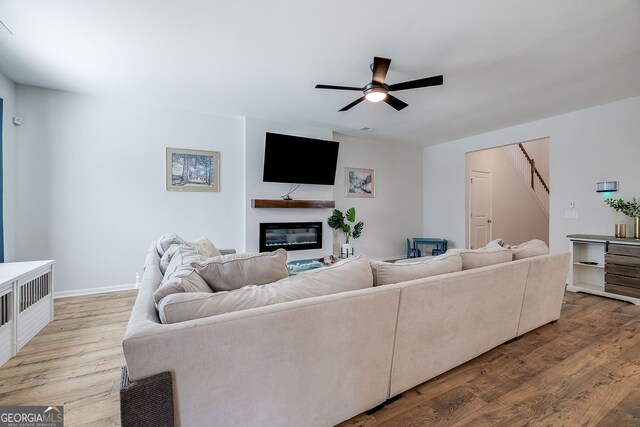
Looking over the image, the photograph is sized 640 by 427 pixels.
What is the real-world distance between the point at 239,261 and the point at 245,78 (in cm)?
253

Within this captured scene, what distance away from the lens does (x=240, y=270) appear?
4.86ft

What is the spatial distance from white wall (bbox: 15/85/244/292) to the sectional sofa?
2.60m

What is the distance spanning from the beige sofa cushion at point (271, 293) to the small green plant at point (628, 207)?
432 centimetres

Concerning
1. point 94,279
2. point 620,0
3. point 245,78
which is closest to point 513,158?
point 620,0

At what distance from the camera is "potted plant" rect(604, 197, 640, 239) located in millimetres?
3553

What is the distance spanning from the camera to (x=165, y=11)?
2096 mm

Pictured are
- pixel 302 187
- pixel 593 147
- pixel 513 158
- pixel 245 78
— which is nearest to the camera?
pixel 245 78

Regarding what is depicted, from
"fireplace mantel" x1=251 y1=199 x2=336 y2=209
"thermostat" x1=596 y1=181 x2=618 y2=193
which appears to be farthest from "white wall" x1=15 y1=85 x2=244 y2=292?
"thermostat" x1=596 y1=181 x2=618 y2=193

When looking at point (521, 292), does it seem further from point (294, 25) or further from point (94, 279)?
point (94, 279)

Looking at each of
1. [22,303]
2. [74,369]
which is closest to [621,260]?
[74,369]

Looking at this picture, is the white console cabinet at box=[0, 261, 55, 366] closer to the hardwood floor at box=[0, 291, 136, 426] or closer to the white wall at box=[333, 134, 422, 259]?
the hardwood floor at box=[0, 291, 136, 426]

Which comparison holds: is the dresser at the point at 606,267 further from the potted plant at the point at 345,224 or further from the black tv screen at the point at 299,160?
the black tv screen at the point at 299,160

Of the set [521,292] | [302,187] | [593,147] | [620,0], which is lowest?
[521,292]

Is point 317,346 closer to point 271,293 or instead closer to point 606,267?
point 271,293
